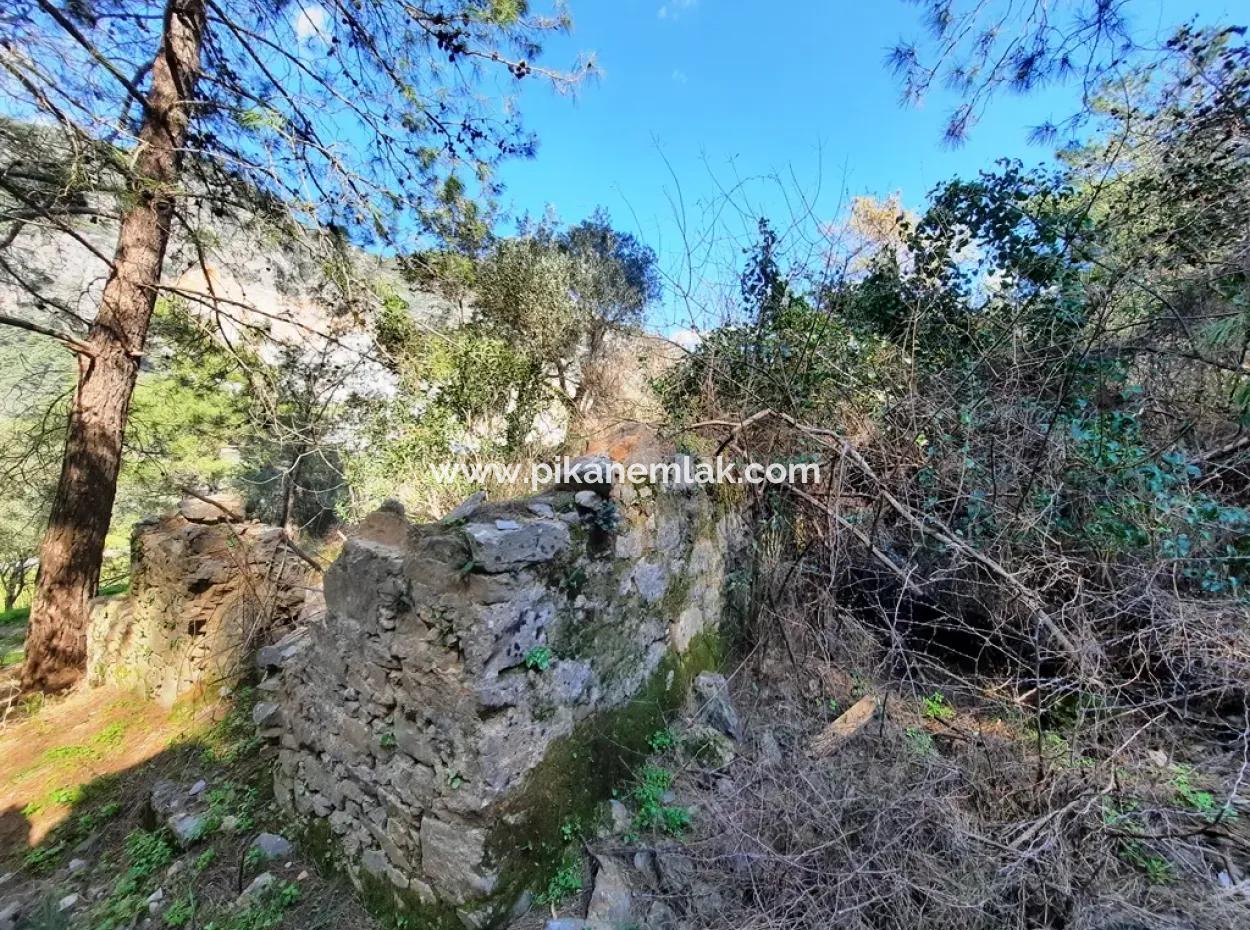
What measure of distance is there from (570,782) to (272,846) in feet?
4.88

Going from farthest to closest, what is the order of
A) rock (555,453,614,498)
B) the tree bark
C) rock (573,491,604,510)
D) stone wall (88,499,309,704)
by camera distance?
the tree bark < stone wall (88,499,309,704) < rock (555,453,614,498) < rock (573,491,604,510)

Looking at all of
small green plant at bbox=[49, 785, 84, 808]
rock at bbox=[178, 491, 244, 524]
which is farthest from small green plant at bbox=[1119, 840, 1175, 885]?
rock at bbox=[178, 491, 244, 524]

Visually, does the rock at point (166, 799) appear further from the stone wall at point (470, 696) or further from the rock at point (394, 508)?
the rock at point (394, 508)

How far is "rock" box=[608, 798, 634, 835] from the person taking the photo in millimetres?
2258

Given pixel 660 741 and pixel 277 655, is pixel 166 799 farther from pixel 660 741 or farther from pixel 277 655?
pixel 660 741

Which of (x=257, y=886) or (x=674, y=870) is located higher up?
(x=674, y=870)

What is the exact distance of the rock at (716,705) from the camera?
2.90m

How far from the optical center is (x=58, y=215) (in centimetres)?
341

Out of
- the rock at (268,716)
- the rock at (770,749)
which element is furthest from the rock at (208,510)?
the rock at (770,749)

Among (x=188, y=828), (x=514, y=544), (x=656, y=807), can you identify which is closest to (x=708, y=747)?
(x=656, y=807)

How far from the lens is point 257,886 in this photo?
2.19m

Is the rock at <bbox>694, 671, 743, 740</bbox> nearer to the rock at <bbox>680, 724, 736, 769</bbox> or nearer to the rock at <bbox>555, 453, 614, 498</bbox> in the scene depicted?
the rock at <bbox>680, 724, 736, 769</bbox>

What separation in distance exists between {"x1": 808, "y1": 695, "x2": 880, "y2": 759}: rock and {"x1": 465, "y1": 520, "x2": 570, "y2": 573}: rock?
175cm

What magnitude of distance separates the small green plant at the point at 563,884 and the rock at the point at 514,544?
4.14 feet
